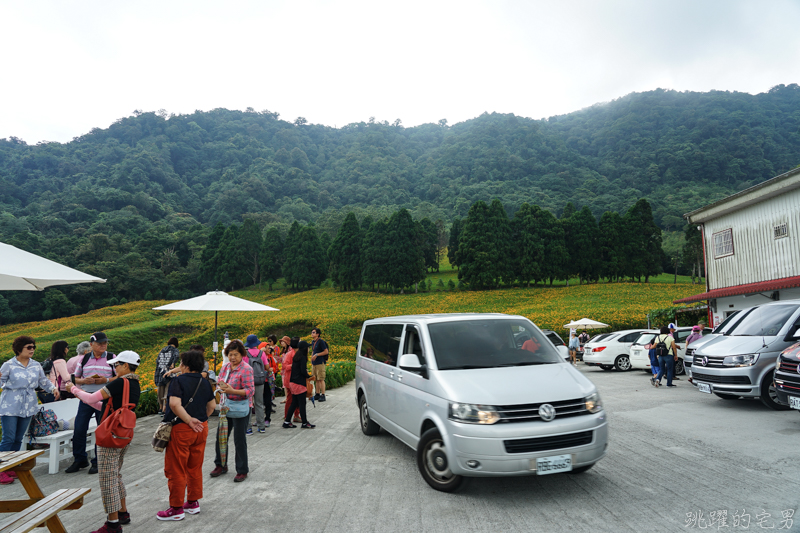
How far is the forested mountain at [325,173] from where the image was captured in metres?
82.9

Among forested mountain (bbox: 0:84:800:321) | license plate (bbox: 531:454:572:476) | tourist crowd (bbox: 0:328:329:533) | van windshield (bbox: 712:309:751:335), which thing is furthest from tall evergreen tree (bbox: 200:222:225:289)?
license plate (bbox: 531:454:572:476)

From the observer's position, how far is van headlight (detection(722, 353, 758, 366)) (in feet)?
28.3

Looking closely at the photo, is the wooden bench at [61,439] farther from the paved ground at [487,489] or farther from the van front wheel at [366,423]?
the van front wheel at [366,423]

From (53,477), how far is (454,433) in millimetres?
5520

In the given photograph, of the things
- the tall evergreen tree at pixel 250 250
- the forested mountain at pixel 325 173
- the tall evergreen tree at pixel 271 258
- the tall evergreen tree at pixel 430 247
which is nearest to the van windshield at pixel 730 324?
the tall evergreen tree at pixel 430 247

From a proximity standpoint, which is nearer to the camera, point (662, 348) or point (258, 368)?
point (258, 368)

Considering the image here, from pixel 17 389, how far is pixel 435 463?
17.9 ft

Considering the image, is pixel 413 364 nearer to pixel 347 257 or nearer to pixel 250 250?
pixel 347 257

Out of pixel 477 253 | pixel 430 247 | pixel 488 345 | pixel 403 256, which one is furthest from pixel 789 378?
pixel 430 247

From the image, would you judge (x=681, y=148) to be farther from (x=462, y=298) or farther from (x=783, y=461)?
(x=783, y=461)

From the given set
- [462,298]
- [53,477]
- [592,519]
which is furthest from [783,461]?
[462,298]

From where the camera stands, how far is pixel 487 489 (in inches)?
196

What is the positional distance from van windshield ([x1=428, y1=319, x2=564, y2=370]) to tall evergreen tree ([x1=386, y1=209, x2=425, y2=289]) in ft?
161

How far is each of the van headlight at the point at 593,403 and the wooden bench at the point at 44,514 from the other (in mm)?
4818
